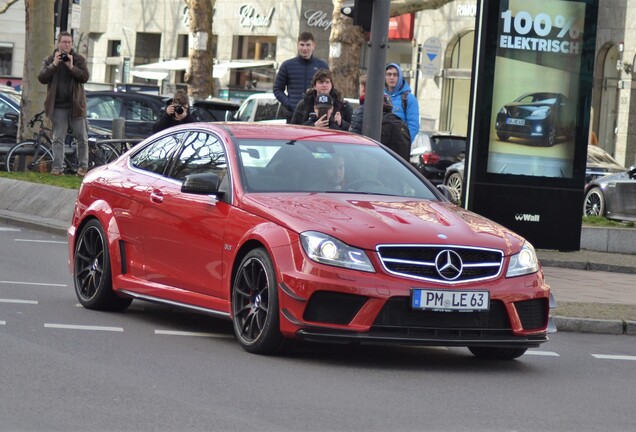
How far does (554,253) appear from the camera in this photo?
57.0 feet

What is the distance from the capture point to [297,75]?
60.5 feet

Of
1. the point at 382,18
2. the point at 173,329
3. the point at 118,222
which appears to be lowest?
the point at 173,329

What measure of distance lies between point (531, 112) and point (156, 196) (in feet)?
24.2

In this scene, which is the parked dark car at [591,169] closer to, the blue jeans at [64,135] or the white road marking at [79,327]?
the blue jeans at [64,135]

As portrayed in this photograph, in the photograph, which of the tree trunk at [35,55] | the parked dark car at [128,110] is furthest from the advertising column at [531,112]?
the parked dark car at [128,110]

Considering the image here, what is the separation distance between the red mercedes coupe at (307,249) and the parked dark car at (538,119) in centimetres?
630

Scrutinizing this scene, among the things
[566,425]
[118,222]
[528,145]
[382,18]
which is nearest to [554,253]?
[528,145]

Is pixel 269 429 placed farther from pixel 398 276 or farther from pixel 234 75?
pixel 234 75

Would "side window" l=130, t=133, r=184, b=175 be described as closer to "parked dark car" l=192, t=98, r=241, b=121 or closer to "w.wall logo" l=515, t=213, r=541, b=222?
"w.wall logo" l=515, t=213, r=541, b=222

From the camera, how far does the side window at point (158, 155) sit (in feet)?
35.6

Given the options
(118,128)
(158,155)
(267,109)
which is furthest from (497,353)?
(267,109)

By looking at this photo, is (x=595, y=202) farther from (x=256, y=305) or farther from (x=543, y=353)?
(x=256, y=305)

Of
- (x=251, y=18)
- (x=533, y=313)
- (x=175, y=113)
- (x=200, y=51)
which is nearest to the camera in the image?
(x=533, y=313)

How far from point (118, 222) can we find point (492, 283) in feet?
10.2
